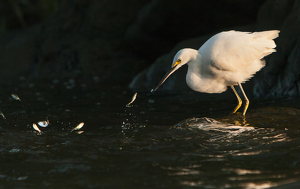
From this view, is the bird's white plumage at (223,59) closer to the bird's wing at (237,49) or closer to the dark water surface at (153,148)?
the bird's wing at (237,49)

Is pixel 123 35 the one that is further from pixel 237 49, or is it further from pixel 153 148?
pixel 153 148

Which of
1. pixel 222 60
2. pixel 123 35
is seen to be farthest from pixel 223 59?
pixel 123 35

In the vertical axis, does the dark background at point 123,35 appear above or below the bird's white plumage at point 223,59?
above

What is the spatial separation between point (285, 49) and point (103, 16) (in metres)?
6.92

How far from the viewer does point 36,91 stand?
9.05 meters

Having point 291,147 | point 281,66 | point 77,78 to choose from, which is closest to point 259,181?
point 291,147

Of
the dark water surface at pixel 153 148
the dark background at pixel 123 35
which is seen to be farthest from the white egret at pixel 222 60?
the dark background at pixel 123 35

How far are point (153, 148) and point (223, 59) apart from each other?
2.00 m

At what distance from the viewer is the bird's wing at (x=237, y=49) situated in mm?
5176

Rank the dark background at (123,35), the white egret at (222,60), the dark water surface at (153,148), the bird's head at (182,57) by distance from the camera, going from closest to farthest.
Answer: the dark water surface at (153,148)
the bird's head at (182,57)
the white egret at (222,60)
the dark background at (123,35)

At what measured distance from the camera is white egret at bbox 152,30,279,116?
516cm

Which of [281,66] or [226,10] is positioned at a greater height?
[226,10]

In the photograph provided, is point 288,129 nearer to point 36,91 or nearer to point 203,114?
point 203,114

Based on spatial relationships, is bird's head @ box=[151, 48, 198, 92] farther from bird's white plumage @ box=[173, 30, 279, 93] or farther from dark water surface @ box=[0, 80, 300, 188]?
dark water surface @ box=[0, 80, 300, 188]
